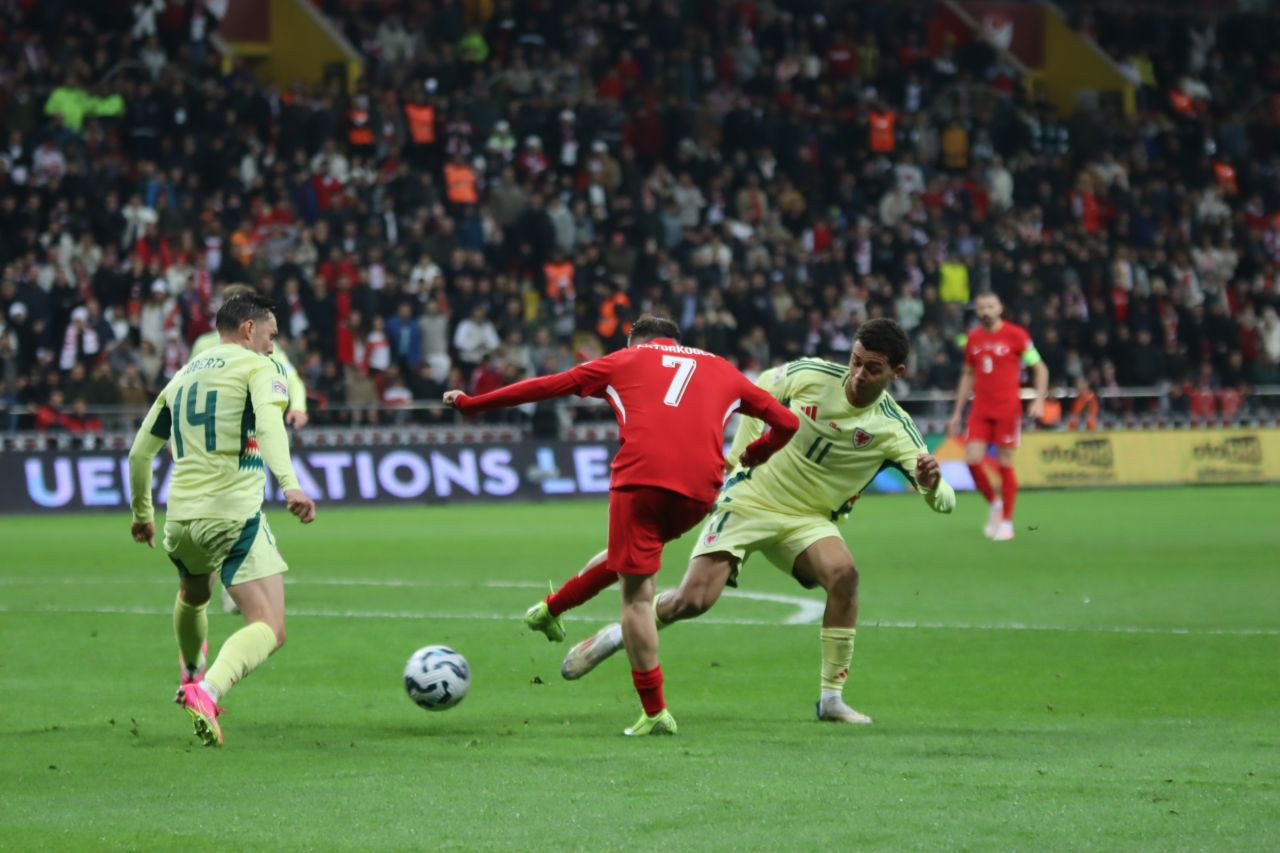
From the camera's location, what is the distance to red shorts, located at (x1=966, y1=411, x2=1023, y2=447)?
65.8ft

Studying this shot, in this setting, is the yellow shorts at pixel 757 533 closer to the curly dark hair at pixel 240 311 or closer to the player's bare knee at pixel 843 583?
the player's bare knee at pixel 843 583

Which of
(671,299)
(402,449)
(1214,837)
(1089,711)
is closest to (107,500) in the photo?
(402,449)

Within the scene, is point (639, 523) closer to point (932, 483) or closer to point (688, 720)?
point (688, 720)

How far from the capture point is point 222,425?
8867 millimetres

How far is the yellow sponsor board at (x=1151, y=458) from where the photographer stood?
29469mm

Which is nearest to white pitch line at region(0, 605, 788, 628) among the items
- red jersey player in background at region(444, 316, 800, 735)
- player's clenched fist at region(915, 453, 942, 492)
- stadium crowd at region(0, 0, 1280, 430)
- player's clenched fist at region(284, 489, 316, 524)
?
player's clenched fist at region(915, 453, 942, 492)

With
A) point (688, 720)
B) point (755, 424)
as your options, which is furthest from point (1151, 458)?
point (688, 720)

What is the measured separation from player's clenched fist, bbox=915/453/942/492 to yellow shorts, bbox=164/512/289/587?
2.84 metres

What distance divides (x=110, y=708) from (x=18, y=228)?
1850 cm

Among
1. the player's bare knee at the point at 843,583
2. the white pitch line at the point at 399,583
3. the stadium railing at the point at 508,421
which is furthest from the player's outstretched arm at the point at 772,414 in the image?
the stadium railing at the point at 508,421

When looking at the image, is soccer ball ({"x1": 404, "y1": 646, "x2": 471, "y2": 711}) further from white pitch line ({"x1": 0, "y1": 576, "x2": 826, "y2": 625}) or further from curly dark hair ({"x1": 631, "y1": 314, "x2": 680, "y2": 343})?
white pitch line ({"x1": 0, "y1": 576, "x2": 826, "y2": 625})

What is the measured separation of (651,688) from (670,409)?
1188mm

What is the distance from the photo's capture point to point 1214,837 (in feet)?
20.2

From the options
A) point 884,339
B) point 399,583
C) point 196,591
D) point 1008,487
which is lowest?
point 399,583
